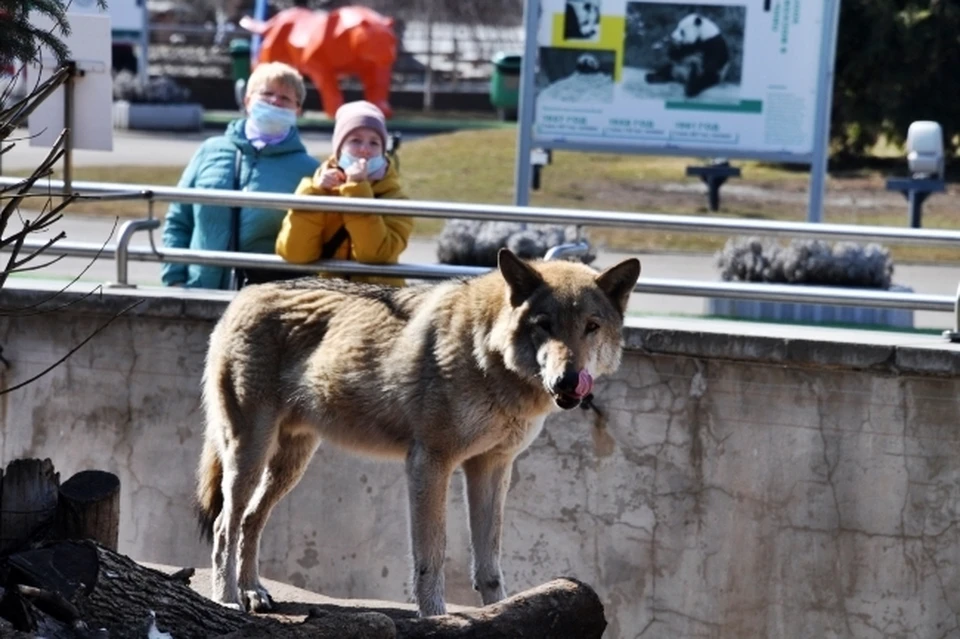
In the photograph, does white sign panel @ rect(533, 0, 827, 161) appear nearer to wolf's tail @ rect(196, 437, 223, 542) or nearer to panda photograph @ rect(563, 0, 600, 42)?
panda photograph @ rect(563, 0, 600, 42)

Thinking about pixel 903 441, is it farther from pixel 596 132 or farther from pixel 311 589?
pixel 596 132

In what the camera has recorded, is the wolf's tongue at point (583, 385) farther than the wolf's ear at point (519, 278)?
No

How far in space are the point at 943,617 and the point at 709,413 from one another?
145cm

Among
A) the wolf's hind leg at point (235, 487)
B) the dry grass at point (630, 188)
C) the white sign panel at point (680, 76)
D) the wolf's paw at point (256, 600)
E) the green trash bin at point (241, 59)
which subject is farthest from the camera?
the green trash bin at point (241, 59)

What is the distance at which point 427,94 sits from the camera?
43.4m

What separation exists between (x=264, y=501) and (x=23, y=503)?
1.33 m

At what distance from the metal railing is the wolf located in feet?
3.16

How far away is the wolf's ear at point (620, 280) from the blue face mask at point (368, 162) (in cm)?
228

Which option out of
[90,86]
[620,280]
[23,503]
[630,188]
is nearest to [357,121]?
[90,86]

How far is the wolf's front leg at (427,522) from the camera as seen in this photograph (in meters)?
6.31

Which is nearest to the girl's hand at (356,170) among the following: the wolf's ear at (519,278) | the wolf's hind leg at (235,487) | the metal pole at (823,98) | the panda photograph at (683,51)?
the wolf's hind leg at (235,487)

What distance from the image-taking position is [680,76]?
13.7 meters

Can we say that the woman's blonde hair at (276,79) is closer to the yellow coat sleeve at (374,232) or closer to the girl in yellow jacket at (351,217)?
the girl in yellow jacket at (351,217)

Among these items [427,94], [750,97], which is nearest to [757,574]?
[750,97]
